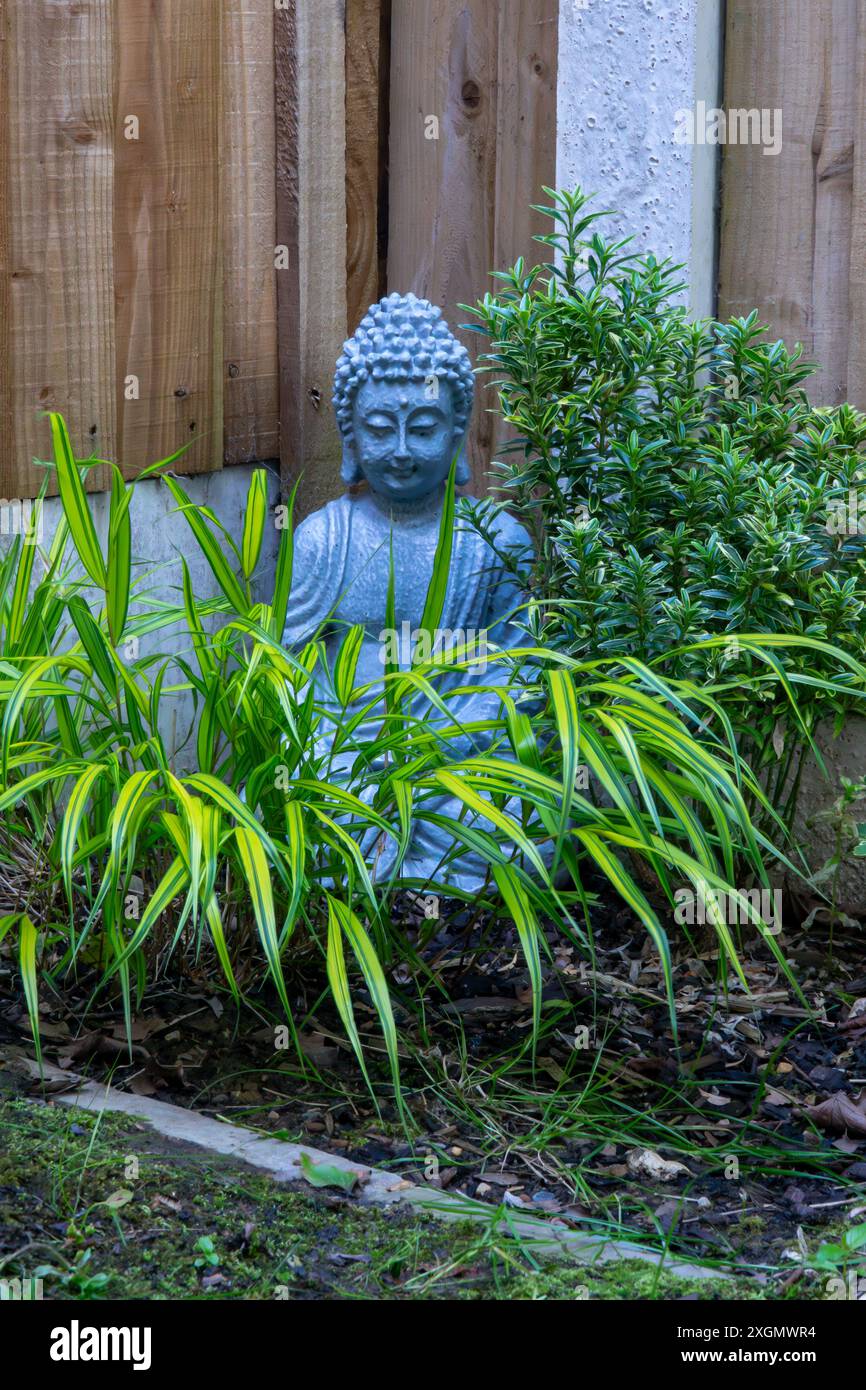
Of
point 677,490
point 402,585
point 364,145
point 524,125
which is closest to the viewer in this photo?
point 677,490

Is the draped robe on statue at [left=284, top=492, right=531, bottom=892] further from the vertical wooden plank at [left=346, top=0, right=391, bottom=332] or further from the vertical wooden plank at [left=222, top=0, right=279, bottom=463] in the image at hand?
the vertical wooden plank at [left=346, top=0, right=391, bottom=332]

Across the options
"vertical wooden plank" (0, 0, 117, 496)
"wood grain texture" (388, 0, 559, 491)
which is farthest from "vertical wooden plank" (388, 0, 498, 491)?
"vertical wooden plank" (0, 0, 117, 496)

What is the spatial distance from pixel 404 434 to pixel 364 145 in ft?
4.21

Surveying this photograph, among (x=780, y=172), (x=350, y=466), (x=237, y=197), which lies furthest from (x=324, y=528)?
(x=780, y=172)

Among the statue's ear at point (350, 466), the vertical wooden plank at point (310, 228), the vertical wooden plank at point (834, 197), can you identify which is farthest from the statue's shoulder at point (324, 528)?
the vertical wooden plank at point (834, 197)

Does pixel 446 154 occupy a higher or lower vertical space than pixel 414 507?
higher

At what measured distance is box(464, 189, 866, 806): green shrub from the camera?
3.15 meters

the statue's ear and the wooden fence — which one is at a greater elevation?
the wooden fence

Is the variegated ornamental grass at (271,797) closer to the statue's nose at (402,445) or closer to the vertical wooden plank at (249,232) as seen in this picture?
the statue's nose at (402,445)

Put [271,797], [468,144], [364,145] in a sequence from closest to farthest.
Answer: [271,797] < [468,144] < [364,145]

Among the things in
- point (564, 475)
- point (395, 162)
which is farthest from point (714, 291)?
point (395, 162)

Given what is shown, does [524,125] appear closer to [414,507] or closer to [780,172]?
[780,172]

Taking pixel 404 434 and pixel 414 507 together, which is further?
pixel 414 507

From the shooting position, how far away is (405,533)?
3.95 meters
